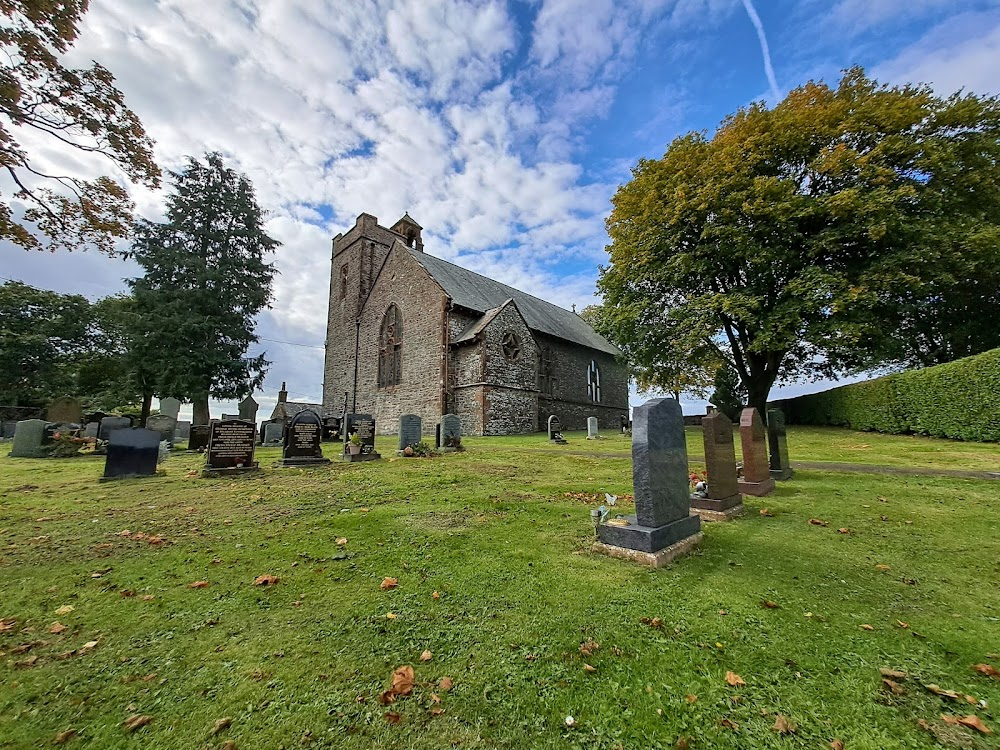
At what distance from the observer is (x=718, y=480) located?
5.88 m

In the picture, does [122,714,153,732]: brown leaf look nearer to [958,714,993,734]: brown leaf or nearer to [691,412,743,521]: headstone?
[958,714,993,734]: brown leaf

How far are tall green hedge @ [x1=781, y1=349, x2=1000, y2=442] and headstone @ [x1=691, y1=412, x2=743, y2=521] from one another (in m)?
12.6

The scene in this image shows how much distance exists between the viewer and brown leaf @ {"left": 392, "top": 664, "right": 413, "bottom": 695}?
2.30 metres

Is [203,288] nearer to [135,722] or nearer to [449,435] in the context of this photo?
[449,435]

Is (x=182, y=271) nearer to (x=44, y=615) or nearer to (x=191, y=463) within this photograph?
(x=191, y=463)

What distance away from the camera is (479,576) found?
379cm

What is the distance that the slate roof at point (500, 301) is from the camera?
2517cm

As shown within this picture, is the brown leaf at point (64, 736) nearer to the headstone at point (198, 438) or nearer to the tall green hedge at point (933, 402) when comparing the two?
the headstone at point (198, 438)

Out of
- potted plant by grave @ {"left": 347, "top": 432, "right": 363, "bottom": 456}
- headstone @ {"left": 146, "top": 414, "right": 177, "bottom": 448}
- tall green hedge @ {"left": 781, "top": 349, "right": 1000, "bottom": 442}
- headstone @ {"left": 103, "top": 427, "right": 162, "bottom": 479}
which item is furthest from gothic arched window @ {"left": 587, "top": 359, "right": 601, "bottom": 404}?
headstone @ {"left": 103, "top": 427, "right": 162, "bottom": 479}

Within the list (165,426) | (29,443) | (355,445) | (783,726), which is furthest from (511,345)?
(783,726)

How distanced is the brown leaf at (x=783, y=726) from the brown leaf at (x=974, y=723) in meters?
0.83

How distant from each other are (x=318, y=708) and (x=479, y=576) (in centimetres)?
178

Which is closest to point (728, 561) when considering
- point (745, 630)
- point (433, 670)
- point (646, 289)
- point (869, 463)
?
point (745, 630)

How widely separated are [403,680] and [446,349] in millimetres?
20294
